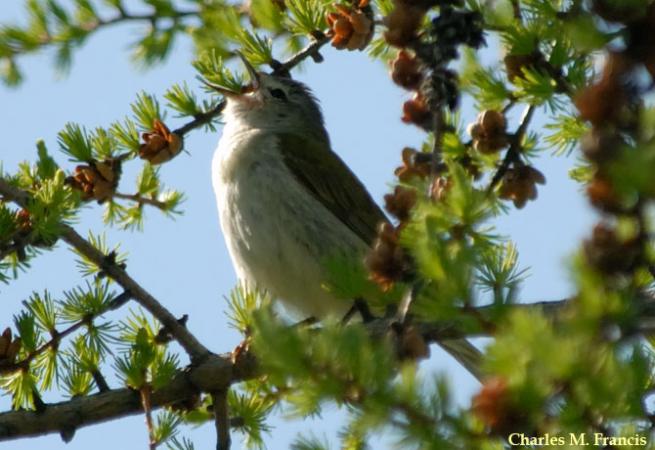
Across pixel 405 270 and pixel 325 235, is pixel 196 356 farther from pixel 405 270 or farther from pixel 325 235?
pixel 405 270

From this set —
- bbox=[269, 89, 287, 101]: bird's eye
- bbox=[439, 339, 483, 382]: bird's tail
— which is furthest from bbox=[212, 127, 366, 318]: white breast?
bbox=[269, 89, 287, 101]: bird's eye

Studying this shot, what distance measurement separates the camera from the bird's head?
23.8 ft

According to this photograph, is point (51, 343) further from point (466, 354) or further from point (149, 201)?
point (466, 354)

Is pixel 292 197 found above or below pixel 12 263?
above

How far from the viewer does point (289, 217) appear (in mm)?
6113

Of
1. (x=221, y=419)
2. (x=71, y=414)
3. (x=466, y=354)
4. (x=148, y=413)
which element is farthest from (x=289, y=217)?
(x=148, y=413)

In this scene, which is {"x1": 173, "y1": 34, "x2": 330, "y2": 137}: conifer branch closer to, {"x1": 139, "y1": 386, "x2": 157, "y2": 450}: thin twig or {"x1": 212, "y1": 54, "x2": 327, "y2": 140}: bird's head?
{"x1": 139, "y1": 386, "x2": 157, "y2": 450}: thin twig

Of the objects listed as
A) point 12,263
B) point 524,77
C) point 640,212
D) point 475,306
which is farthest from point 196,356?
point 640,212

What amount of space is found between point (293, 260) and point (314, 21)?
6.38 ft

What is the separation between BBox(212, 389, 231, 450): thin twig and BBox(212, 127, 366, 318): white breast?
1424 millimetres

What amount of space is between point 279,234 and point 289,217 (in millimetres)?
129

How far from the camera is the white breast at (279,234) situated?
19.7ft

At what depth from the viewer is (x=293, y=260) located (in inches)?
237

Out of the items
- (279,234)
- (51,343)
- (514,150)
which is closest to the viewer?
(514,150)
